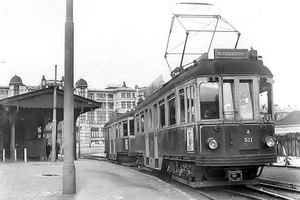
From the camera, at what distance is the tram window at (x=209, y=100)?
10.0 meters

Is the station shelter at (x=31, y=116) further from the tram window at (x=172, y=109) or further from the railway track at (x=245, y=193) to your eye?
the railway track at (x=245, y=193)

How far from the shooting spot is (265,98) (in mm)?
10422

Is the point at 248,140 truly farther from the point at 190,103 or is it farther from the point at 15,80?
the point at 15,80

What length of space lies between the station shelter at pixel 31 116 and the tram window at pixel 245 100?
51.0ft

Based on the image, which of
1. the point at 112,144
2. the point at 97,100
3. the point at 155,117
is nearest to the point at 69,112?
the point at 155,117

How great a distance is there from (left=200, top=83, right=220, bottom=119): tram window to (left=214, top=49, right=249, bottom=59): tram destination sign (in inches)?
39.2

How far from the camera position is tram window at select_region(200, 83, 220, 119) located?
10.0m

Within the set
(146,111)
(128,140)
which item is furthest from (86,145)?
(146,111)

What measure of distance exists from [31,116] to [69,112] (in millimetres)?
19246

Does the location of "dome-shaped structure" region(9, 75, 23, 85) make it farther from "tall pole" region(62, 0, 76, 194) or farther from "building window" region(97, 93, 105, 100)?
"tall pole" region(62, 0, 76, 194)

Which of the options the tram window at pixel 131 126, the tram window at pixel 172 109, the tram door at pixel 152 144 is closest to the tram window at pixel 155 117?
the tram door at pixel 152 144

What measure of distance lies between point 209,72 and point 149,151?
6.08 m

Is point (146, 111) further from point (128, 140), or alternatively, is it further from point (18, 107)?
point (18, 107)

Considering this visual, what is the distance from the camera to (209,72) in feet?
33.3
